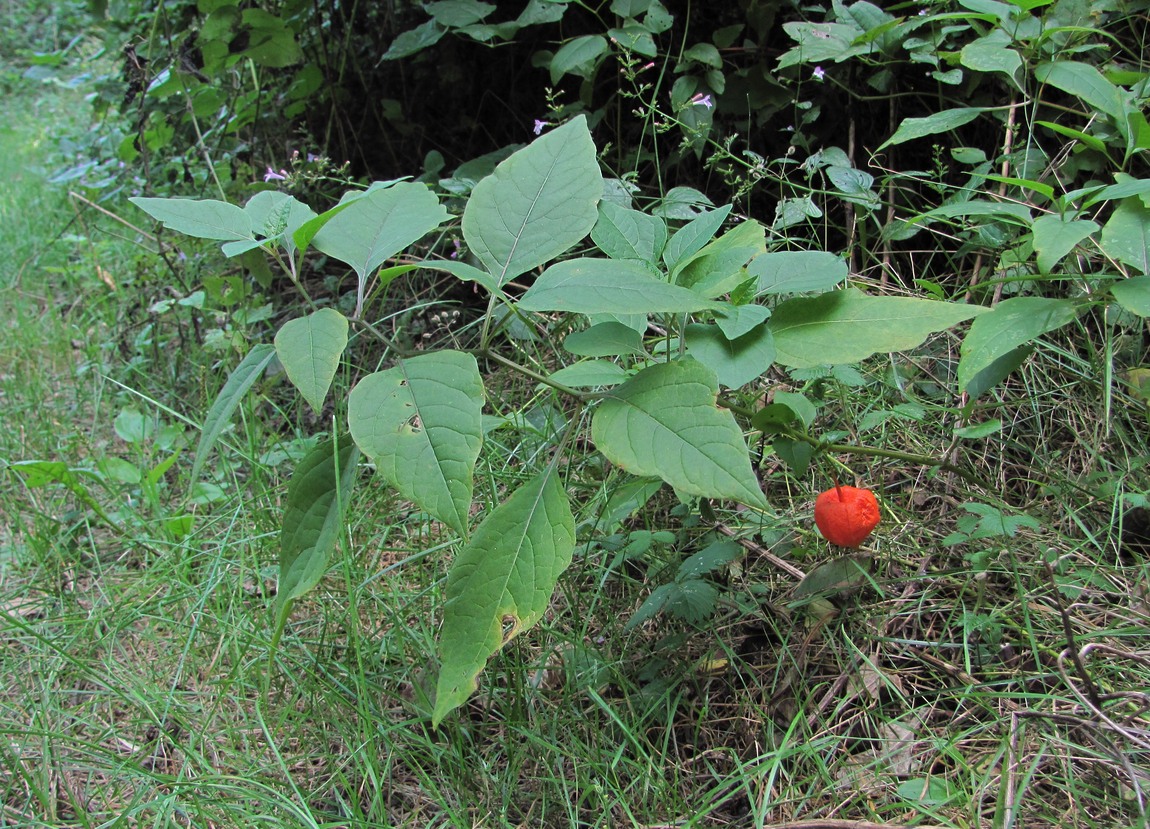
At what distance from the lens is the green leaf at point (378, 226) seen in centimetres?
98

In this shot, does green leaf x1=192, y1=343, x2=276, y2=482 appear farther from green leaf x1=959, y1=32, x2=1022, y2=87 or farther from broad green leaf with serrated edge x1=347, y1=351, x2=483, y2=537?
green leaf x1=959, y1=32, x2=1022, y2=87

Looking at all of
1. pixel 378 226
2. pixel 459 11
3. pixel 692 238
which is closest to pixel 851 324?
pixel 692 238

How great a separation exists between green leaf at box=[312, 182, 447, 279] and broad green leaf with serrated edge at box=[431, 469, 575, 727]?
1.04 feet

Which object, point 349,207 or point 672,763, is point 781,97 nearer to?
point 349,207

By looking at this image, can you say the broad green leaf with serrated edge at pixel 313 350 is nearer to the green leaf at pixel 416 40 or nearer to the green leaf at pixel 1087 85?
the green leaf at pixel 1087 85

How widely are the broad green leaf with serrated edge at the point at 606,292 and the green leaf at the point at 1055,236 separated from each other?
46 cm

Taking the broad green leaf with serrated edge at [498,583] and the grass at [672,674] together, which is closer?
the broad green leaf with serrated edge at [498,583]

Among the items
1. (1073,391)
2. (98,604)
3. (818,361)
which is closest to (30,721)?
(98,604)

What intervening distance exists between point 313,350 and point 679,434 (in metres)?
0.37

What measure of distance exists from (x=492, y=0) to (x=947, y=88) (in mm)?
1244

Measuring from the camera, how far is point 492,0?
246 centimetres

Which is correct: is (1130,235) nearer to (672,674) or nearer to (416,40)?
(672,674)

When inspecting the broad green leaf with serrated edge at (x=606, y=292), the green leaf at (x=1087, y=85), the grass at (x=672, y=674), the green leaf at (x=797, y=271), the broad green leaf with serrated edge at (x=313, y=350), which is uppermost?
the broad green leaf with serrated edge at (x=313, y=350)

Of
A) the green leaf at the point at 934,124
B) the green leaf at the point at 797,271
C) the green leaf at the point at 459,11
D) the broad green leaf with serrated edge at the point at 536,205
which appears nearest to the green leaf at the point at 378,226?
the broad green leaf with serrated edge at the point at 536,205
